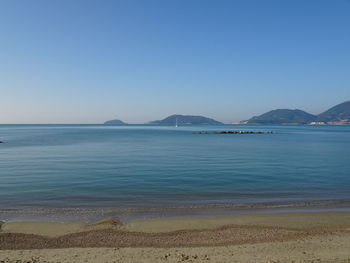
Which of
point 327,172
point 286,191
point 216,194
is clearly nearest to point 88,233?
point 216,194

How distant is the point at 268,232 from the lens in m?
10.5

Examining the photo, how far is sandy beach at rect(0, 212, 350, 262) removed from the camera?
8133 mm

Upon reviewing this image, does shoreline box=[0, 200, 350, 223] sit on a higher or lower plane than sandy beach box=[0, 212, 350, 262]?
lower

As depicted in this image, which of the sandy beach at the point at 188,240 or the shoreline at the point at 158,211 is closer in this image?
the sandy beach at the point at 188,240

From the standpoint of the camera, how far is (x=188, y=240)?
32.1 ft

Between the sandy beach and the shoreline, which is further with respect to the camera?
the shoreline

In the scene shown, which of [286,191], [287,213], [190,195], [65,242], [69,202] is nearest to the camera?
[65,242]

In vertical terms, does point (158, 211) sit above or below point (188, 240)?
below

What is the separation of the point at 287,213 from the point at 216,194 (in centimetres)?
484

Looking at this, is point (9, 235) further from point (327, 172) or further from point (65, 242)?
point (327, 172)

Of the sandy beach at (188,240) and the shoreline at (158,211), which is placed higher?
the sandy beach at (188,240)

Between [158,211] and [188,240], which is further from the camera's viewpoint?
[158,211]

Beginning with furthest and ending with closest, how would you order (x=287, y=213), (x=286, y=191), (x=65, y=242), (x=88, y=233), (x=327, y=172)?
(x=327, y=172), (x=286, y=191), (x=287, y=213), (x=88, y=233), (x=65, y=242)

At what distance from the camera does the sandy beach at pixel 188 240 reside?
8133mm
